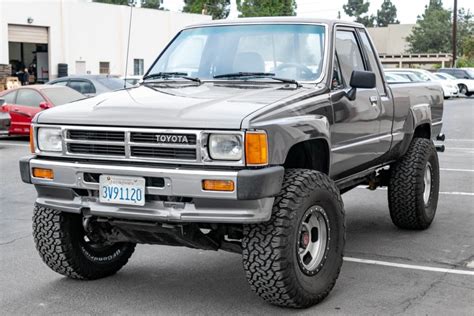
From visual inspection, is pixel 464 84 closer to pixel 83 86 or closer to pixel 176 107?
pixel 83 86

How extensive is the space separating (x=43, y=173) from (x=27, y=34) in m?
30.7

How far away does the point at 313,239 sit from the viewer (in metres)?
5.23

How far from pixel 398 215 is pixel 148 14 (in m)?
35.6

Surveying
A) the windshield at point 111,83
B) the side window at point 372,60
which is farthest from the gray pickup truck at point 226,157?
the windshield at point 111,83

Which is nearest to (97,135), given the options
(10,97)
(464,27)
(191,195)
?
(191,195)

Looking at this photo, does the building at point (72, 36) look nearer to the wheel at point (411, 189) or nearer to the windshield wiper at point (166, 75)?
the wheel at point (411, 189)

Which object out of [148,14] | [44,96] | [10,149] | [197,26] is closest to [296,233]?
[197,26]

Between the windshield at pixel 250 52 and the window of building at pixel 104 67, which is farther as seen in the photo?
the window of building at pixel 104 67

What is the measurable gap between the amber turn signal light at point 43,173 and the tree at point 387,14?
157 meters

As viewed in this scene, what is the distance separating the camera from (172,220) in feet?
15.5

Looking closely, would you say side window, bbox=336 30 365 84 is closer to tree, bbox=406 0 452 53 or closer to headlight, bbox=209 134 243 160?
headlight, bbox=209 134 243 160

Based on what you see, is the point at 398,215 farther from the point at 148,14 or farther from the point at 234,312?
the point at 148,14

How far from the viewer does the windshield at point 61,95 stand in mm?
17439

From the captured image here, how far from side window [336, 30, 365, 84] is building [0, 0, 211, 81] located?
26.5 m
